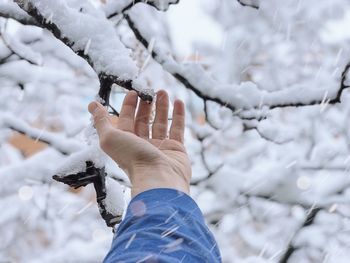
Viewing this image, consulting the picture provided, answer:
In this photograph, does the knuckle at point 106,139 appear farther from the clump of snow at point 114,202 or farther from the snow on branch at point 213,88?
the snow on branch at point 213,88

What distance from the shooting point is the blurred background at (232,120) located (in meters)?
2.36

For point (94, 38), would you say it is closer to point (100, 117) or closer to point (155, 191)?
point (100, 117)

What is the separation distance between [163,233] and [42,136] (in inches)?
93.9

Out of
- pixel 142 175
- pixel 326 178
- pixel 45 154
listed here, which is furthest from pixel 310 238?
pixel 142 175

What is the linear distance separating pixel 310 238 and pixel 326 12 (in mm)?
1912

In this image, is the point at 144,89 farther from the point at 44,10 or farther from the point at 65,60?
the point at 65,60

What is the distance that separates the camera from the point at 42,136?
3170mm

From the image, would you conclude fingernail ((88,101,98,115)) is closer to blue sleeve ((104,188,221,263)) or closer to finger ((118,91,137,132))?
finger ((118,91,137,132))

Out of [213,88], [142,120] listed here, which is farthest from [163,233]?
[213,88]

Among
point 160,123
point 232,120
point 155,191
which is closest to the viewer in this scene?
point 155,191

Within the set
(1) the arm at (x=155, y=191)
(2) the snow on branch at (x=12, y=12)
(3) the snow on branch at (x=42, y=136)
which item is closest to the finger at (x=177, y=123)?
(1) the arm at (x=155, y=191)

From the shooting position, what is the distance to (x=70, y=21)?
48.8 inches

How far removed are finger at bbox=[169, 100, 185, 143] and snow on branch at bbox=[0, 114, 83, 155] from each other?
1674 millimetres

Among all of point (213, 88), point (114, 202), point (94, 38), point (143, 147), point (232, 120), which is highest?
point (94, 38)
